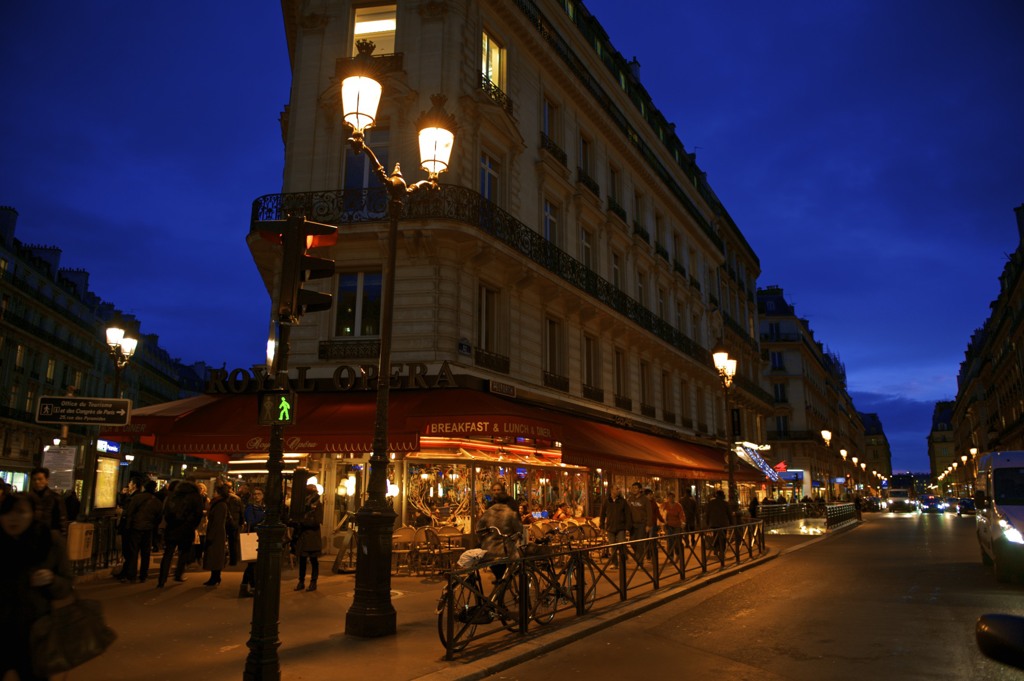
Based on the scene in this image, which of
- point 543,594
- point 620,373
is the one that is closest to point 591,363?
point 620,373

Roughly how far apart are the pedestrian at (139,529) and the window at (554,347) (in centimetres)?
972

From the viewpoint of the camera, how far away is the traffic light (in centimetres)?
644

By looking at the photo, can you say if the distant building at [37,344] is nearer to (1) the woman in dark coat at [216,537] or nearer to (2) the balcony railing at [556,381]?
(2) the balcony railing at [556,381]

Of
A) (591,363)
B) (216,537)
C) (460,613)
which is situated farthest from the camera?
(591,363)

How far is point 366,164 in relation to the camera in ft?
54.1

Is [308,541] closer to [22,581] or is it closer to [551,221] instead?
[22,581]

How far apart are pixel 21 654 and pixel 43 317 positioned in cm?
5182

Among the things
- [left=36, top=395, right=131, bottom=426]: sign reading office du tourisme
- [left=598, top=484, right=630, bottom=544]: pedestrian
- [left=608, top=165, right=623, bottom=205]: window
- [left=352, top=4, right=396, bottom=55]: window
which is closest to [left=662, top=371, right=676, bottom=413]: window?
[left=608, top=165, right=623, bottom=205]: window

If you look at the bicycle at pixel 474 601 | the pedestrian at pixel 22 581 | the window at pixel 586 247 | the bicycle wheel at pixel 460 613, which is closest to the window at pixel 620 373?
the window at pixel 586 247

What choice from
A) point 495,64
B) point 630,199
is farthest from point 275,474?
point 630,199

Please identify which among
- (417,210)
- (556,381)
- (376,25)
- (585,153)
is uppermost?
(376,25)

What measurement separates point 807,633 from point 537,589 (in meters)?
3.14

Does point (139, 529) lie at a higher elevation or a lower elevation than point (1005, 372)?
lower

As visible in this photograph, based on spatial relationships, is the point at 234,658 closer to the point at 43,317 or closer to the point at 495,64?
the point at 495,64
